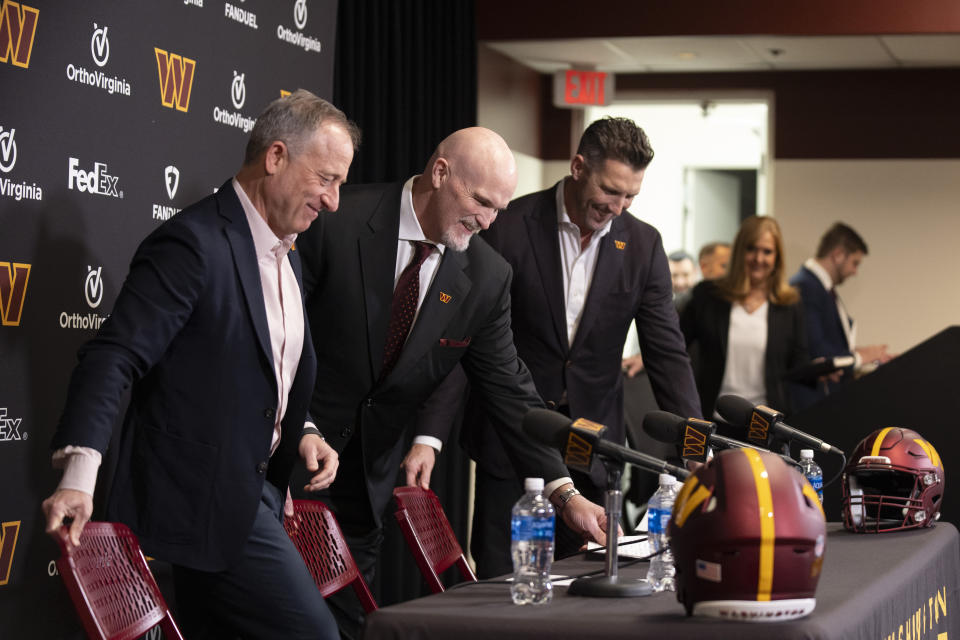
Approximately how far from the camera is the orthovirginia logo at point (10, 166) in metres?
2.95

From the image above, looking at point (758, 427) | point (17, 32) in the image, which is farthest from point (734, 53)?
point (17, 32)

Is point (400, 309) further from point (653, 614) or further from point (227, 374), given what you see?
point (653, 614)

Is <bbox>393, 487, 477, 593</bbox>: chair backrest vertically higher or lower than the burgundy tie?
lower

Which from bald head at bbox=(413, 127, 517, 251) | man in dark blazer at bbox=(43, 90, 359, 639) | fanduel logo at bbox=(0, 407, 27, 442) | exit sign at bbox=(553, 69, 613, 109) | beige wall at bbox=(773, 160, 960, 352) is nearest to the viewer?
man in dark blazer at bbox=(43, 90, 359, 639)

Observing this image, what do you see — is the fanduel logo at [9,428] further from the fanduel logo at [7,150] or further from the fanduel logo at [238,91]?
the fanduel logo at [238,91]

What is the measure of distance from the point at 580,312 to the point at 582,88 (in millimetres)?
5126

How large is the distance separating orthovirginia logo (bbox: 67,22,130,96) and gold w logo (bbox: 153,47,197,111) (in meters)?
0.19

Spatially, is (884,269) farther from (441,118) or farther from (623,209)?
(623,209)

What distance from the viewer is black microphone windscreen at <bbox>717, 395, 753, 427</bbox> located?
3.11 meters

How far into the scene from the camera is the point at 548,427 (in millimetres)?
2291

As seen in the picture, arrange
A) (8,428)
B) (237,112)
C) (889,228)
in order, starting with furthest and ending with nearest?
(889,228), (237,112), (8,428)

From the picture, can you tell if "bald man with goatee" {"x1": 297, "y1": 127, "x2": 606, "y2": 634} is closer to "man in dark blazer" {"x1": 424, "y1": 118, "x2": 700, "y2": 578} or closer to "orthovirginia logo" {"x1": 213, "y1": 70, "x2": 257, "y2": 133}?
"man in dark blazer" {"x1": 424, "y1": 118, "x2": 700, "y2": 578}

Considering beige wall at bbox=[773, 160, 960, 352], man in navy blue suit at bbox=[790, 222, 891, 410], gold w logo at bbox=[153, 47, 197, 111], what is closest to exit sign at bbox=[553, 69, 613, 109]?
beige wall at bbox=[773, 160, 960, 352]

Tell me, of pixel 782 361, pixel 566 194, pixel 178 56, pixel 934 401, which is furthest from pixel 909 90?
pixel 178 56
